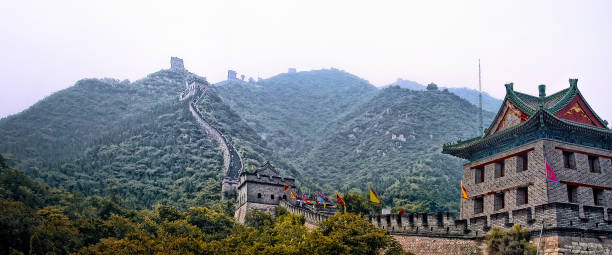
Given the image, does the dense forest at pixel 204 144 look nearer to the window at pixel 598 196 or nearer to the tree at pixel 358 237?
the tree at pixel 358 237

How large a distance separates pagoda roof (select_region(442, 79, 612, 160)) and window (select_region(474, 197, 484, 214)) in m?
2.49

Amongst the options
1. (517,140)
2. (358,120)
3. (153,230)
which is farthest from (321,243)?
(358,120)

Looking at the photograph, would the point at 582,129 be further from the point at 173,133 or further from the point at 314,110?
the point at 314,110

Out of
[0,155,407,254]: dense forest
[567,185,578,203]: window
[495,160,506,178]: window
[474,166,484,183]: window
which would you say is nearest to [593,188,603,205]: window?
[567,185,578,203]: window

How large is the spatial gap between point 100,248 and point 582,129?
26.2 m

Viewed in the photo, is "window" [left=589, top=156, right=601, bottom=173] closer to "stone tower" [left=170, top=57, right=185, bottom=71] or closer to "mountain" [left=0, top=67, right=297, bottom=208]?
"mountain" [left=0, top=67, right=297, bottom=208]

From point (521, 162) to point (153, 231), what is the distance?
28.2 meters

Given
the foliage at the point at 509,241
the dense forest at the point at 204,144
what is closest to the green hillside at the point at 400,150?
the dense forest at the point at 204,144

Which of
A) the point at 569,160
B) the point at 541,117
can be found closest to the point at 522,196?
the point at 569,160

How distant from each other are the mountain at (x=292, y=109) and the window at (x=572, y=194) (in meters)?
92.9

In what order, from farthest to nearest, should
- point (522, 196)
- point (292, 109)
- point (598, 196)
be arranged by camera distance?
point (292, 109), point (522, 196), point (598, 196)

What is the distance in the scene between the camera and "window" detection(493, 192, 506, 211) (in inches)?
1005

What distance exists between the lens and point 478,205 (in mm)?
27078

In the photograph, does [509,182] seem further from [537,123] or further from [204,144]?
[204,144]
